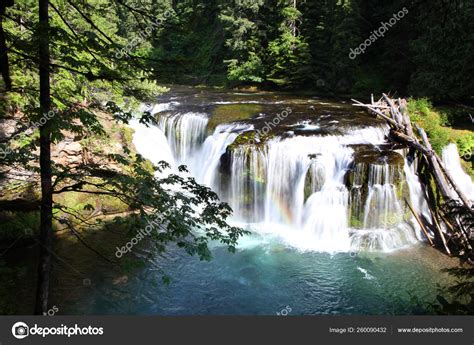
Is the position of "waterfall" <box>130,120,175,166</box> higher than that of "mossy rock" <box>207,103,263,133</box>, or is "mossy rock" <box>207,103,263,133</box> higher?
"mossy rock" <box>207,103,263,133</box>

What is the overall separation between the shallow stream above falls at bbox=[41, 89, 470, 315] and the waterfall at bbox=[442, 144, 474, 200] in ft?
5.69

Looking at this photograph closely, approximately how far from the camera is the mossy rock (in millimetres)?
15781

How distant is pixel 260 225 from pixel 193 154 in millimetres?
4865

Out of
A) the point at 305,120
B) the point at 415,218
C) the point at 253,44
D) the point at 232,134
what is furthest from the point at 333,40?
the point at 415,218

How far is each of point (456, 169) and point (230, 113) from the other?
29.9ft

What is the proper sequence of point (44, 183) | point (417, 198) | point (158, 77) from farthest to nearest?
point (417, 198) < point (158, 77) < point (44, 183)

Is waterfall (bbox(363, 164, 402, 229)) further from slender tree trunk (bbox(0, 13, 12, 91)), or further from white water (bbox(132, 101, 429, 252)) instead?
slender tree trunk (bbox(0, 13, 12, 91))

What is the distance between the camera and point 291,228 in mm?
12734

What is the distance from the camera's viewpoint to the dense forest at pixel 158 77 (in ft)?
13.9

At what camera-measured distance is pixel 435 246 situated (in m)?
11.2

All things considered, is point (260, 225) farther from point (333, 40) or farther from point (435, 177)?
point (333, 40)

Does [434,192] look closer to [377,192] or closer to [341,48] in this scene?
[377,192]

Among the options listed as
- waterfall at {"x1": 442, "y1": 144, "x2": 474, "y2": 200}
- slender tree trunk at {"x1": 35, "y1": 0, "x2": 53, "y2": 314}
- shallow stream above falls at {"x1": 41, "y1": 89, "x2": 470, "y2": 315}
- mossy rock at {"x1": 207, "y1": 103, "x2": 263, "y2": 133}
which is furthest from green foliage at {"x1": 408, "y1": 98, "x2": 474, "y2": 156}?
slender tree trunk at {"x1": 35, "y1": 0, "x2": 53, "y2": 314}

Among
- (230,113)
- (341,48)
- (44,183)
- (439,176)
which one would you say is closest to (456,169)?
(439,176)
